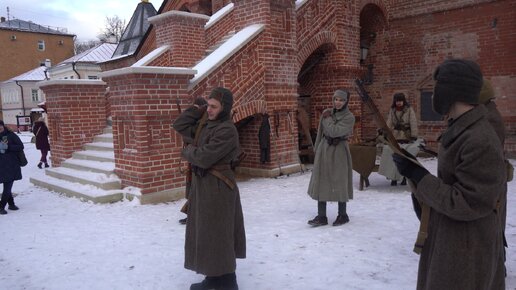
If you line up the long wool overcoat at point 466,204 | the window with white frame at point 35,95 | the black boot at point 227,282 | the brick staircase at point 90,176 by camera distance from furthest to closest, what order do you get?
the window with white frame at point 35,95 < the brick staircase at point 90,176 < the black boot at point 227,282 < the long wool overcoat at point 466,204

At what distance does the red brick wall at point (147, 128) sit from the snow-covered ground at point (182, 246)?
1.59 feet

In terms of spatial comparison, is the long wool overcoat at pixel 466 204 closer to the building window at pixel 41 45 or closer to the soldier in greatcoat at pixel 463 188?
Answer: the soldier in greatcoat at pixel 463 188

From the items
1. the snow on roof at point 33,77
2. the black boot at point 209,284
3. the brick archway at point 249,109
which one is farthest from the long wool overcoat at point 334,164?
the snow on roof at point 33,77

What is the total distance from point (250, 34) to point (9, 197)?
5.09 metres

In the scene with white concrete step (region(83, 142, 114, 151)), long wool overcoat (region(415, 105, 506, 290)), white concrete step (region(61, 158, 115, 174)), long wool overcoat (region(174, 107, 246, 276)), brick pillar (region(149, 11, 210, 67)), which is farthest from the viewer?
brick pillar (region(149, 11, 210, 67))

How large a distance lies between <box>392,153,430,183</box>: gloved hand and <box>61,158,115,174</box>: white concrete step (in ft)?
19.9

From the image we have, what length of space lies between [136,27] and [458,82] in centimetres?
1864

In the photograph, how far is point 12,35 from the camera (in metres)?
48.8

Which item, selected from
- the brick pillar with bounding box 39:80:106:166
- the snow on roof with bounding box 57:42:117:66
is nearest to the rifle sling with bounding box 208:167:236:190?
the brick pillar with bounding box 39:80:106:166

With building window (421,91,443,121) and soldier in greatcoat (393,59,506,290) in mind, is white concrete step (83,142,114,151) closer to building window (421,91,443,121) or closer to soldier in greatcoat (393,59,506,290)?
soldier in greatcoat (393,59,506,290)

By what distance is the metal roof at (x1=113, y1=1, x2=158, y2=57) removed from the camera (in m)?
18.3

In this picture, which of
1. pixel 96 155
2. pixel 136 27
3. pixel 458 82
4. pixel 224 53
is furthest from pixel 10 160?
pixel 136 27

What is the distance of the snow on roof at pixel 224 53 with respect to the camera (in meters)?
7.12

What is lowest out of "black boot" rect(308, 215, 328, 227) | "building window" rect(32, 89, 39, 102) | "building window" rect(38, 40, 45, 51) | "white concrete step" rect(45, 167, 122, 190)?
"black boot" rect(308, 215, 328, 227)
